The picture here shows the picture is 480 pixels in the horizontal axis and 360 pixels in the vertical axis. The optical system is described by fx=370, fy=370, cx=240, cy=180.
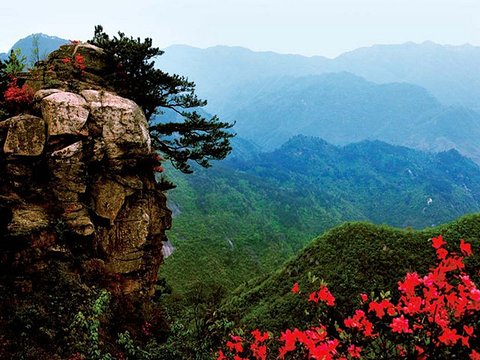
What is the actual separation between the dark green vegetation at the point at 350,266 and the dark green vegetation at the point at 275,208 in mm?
26670

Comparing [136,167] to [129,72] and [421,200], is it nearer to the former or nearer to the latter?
[129,72]

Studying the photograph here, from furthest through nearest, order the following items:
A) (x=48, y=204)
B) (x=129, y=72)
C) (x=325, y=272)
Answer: (x=325, y=272) → (x=129, y=72) → (x=48, y=204)

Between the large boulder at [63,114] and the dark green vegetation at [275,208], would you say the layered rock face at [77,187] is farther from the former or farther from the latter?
the dark green vegetation at [275,208]

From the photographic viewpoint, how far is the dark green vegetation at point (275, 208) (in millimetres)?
73312

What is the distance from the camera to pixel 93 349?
932 centimetres

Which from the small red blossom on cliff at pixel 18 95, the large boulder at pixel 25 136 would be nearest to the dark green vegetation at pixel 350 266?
the large boulder at pixel 25 136

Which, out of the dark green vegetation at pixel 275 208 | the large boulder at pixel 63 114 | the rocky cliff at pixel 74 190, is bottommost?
the dark green vegetation at pixel 275 208

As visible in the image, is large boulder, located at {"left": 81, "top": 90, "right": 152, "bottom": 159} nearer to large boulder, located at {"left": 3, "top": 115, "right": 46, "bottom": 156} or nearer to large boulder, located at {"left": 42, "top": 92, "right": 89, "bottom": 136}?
large boulder, located at {"left": 42, "top": 92, "right": 89, "bottom": 136}

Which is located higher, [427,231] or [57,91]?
[57,91]

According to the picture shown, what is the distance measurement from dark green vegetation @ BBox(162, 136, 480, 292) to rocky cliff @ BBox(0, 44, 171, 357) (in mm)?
38823

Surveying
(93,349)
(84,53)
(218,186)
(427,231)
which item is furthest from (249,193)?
(93,349)

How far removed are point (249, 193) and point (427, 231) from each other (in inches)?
3874

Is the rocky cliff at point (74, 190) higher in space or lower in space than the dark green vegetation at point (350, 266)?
higher

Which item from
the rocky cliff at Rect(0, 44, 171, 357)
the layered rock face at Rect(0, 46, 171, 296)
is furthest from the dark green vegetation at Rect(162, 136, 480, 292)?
the layered rock face at Rect(0, 46, 171, 296)
